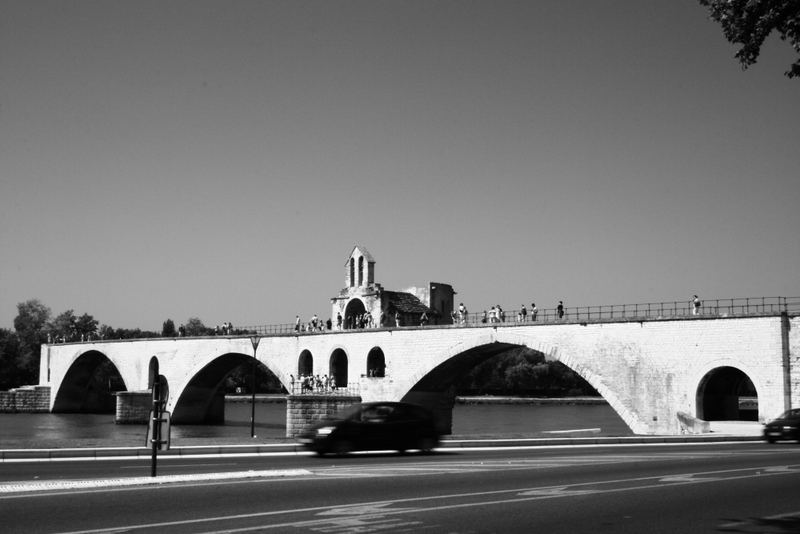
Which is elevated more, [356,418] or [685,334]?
A: [685,334]

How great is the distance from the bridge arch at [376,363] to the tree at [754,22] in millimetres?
47162

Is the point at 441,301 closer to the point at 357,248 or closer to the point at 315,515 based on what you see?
the point at 357,248

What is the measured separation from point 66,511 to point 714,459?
14254mm

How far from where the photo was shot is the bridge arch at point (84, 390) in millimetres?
97312

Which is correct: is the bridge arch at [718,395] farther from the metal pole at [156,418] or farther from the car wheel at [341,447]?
the metal pole at [156,418]

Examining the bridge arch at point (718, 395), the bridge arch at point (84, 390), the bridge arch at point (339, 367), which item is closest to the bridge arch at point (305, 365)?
the bridge arch at point (339, 367)

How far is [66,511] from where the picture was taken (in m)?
10.7

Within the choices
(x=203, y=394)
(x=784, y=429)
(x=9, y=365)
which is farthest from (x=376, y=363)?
(x=9, y=365)

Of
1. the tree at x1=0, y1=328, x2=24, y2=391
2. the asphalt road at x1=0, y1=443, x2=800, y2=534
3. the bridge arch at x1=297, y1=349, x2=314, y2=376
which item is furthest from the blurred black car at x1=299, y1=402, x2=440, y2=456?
the tree at x1=0, y1=328, x2=24, y2=391

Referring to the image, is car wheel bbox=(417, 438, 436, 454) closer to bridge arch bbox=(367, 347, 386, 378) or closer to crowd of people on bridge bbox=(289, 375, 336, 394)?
crowd of people on bridge bbox=(289, 375, 336, 394)

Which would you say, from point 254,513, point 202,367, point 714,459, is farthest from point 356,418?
point 202,367

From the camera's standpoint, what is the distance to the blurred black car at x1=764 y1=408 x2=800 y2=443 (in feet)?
88.8

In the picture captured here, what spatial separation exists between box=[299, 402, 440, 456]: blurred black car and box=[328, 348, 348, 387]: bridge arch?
126 feet

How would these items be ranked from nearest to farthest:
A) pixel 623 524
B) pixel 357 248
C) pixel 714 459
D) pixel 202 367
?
1. pixel 623 524
2. pixel 714 459
3. pixel 357 248
4. pixel 202 367
